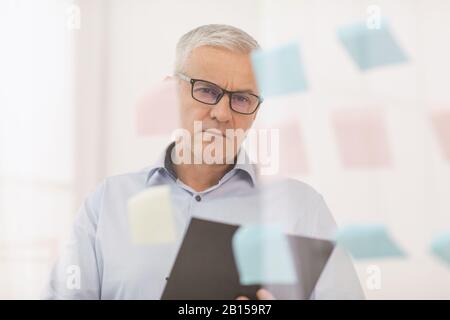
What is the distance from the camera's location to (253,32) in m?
1.20

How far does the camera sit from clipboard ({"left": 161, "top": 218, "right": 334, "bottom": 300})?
A: 1143 millimetres

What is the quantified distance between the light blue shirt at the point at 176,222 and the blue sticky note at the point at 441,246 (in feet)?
0.71

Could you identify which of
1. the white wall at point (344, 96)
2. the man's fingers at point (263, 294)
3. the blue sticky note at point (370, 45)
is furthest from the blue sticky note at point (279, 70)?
the man's fingers at point (263, 294)

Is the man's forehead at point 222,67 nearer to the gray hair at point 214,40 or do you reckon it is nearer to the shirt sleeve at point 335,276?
the gray hair at point 214,40

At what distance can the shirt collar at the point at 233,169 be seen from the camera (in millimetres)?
1190

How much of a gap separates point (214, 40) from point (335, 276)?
0.63 meters

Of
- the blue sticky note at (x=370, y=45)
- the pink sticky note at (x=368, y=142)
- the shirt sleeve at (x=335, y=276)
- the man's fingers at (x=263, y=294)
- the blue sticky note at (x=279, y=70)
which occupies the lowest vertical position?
the man's fingers at (x=263, y=294)

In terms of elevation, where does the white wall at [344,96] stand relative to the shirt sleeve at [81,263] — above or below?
above

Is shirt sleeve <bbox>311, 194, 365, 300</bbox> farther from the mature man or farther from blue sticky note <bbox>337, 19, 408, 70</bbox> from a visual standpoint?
blue sticky note <bbox>337, 19, 408, 70</bbox>

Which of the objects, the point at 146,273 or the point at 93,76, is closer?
the point at 146,273

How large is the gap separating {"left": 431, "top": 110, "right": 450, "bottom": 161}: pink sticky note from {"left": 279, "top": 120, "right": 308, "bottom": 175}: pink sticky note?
34cm

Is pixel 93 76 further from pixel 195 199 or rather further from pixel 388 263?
pixel 388 263
